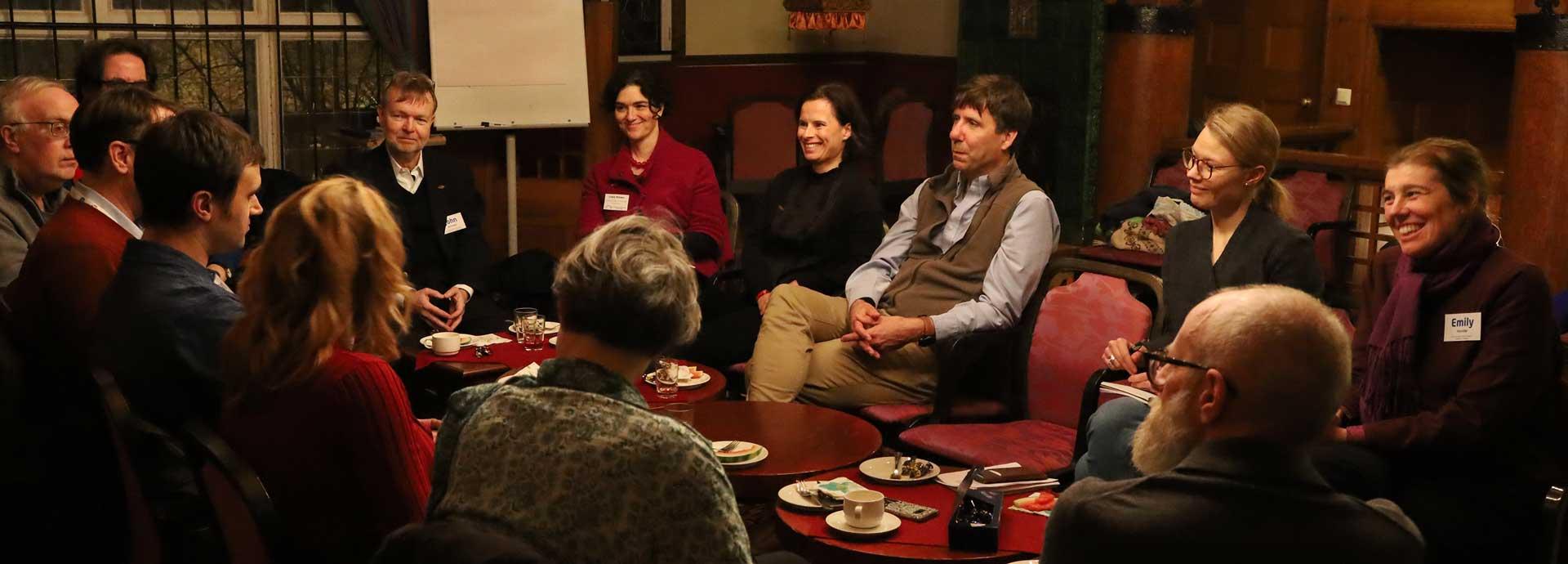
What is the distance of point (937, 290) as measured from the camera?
4.34m

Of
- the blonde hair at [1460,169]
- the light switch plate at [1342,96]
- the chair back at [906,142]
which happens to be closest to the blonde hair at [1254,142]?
the blonde hair at [1460,169]

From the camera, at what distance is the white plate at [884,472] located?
3.04 meters

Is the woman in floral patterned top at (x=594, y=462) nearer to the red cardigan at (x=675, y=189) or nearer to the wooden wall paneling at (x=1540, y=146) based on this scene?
the red cardigan at (x=675, y=189)

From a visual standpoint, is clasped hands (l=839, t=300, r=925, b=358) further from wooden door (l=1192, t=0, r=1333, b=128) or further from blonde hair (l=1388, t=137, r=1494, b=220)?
wooden door (l=1192, t=0, r=1333, b=128)

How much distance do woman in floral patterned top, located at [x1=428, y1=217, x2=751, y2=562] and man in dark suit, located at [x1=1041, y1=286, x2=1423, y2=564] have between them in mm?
460

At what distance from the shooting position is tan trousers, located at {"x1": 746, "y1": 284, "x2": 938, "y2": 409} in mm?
4215

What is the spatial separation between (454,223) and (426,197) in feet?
0.43

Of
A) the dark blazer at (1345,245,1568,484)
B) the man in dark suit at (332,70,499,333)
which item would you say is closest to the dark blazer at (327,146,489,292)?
the man in dark suit at (332,70,499,333)

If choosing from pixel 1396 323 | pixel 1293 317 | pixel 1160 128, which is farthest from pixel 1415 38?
pixel 1293 317

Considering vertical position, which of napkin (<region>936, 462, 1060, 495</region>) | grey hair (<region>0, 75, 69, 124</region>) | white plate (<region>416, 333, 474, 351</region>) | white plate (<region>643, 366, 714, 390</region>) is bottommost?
napkin (<region>936, 462, 1060, 495</region>)

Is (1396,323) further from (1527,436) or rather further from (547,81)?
(547,81)

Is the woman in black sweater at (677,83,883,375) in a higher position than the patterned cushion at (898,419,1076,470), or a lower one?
higher

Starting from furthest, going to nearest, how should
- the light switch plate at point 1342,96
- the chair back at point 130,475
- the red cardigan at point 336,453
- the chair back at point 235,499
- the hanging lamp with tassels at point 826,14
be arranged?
the hanging lamp with tassels at point 826,14, the light switch plate at point 1342,96, the chair back at point 130,475, the red cardigan at point 336,453, the chair back at point 235,499

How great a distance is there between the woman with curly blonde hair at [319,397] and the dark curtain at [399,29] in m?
4.15
